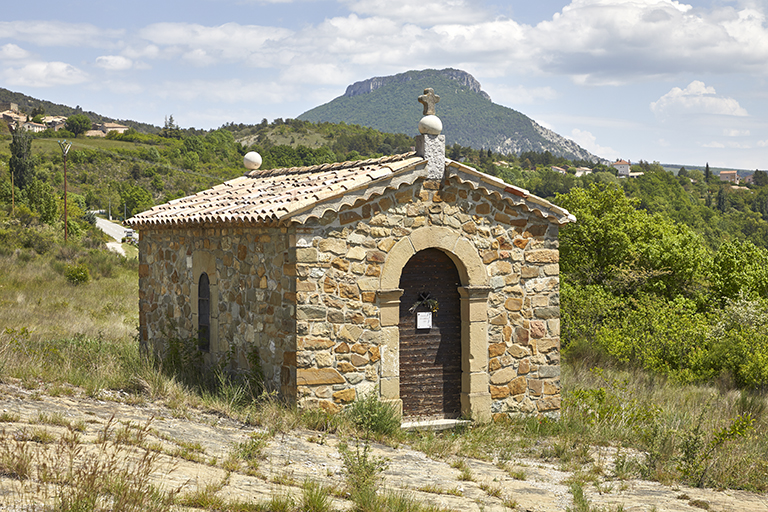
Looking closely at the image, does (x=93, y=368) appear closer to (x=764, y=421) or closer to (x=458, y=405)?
(x=458, y=405)

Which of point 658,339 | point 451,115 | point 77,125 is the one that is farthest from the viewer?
point 451,115

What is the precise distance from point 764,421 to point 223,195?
9039 millimetres

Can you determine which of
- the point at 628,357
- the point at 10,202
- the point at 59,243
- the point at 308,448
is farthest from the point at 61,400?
the point at 10,202

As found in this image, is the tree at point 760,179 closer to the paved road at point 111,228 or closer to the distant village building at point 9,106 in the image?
the paved road at point 111,228

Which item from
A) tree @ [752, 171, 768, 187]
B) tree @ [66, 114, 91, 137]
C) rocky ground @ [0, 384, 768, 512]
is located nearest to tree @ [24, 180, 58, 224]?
rocky ground @ [0, 384, 768, 512]

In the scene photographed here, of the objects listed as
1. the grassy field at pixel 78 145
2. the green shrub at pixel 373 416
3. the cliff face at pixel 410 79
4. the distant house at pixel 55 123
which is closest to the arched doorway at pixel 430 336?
the green shrub at pixel 373 416

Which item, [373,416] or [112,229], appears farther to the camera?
[112,229]

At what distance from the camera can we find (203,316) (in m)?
9.99

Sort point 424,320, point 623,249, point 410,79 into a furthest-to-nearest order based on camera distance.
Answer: point 410,79, point 623,249, point 424,320

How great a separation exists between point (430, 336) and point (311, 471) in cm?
322

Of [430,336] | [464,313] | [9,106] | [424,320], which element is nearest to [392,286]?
[424,320]

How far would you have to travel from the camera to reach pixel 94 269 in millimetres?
25172

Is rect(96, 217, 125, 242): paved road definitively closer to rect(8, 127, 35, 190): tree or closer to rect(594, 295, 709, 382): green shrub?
rect(8, 127, 35, 190): tree

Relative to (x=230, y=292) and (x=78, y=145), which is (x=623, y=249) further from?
(x=78, y=145)
